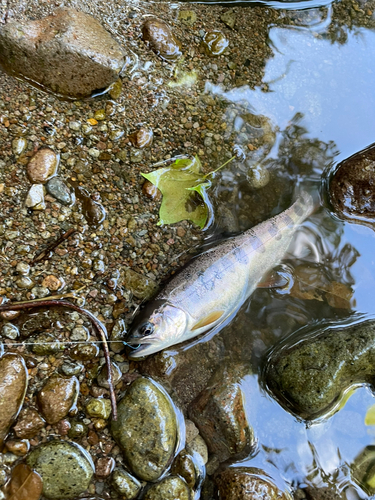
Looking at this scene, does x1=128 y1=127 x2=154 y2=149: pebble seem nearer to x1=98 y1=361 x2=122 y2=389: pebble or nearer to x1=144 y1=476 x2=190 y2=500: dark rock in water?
x1=98 y1=361 x2=122 y2=389: pebble

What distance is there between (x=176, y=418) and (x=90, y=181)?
2740mm

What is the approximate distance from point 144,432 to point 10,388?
4.41 ft

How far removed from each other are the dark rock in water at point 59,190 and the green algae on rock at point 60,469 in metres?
2.42

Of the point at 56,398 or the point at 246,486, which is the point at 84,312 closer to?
the point at 56,398

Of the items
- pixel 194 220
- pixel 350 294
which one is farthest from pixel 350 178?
pixel 194 220

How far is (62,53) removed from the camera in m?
3.81

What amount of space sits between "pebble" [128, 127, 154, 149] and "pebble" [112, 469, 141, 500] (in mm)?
3465

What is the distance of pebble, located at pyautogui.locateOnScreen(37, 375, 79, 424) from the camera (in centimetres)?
348

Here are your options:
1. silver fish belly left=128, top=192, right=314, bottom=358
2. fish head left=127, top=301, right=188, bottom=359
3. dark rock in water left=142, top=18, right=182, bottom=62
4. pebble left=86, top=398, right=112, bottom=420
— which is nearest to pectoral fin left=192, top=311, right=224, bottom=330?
silver fish belly left=128, top=192, right=314, bottom=358

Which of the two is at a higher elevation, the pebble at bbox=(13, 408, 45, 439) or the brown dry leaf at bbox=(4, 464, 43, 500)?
the pebble at bbox=(13, 408, 45, 439)

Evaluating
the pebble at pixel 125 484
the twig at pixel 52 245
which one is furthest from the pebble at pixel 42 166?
the pebble at pixel 125 484

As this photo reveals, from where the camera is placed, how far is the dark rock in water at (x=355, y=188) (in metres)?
4.25

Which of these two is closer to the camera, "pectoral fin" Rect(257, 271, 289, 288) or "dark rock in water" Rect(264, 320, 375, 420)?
"dark rock in water" Rect(264, 320, 375, 420)

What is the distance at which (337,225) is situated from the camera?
451 centimetres
